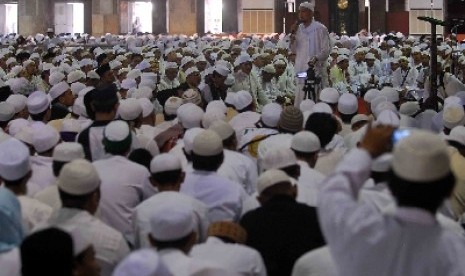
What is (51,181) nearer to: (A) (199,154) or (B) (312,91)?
(A) (199,154)

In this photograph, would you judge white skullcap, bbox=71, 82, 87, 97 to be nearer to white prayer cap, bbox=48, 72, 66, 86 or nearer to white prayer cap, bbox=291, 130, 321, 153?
white prayer cap, bbox=48, 72, 66, 86

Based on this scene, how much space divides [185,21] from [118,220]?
2754 centimetres

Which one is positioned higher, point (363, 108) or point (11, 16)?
point (11, 16)

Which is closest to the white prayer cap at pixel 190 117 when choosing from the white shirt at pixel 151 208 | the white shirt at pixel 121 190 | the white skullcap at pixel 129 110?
the white skullcap at pixel 129 110

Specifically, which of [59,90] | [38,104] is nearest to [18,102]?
[38,104]

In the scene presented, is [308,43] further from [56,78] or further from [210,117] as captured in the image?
[210,117]

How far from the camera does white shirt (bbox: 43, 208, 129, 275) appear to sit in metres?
3.91

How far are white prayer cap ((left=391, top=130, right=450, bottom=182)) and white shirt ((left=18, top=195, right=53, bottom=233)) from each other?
220 centimetres

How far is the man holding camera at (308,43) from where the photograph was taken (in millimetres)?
11570

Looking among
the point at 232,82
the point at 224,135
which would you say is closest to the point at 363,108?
the point at 232,82

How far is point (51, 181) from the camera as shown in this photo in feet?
18.2

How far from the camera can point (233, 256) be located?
145 inches

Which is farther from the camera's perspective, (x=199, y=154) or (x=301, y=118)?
(x=301, y=118)

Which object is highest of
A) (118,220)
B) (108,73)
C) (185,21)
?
(185,21)
